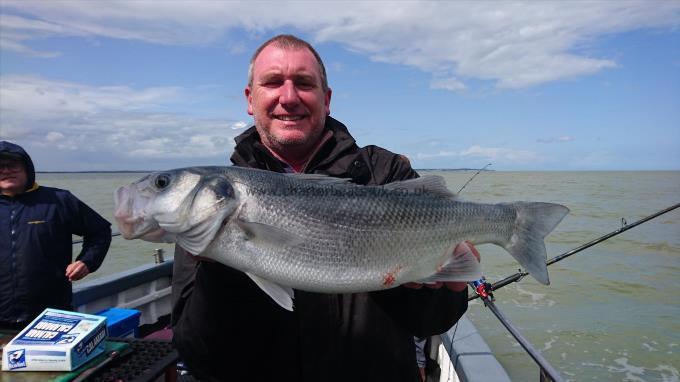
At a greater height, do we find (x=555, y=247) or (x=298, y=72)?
(x=298, y=72)

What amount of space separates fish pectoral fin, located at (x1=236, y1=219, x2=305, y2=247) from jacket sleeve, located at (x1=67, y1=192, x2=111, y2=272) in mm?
4117

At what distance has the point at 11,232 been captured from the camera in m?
5.16

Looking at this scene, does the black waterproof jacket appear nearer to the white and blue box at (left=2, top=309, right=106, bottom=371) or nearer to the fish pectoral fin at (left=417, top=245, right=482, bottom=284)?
the fish pectoral fin at (left=417, top=245, right=482, bottom=284)

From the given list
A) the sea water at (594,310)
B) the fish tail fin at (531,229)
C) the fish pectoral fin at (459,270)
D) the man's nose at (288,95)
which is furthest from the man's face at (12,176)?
the sea water at (594,310)

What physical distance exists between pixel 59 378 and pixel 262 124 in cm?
209

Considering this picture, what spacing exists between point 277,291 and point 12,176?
4.66 metres

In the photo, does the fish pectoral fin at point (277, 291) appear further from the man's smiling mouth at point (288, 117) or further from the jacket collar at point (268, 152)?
the man's smiling mouth at point (288, 117)

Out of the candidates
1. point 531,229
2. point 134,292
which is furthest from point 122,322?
point 531,229

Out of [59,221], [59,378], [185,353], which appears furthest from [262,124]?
[59,221]

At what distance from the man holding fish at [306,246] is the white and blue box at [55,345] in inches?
27.1

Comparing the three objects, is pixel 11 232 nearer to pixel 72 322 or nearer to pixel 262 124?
pixel 72 322

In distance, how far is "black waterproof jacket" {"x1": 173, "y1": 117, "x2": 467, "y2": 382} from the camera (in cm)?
270

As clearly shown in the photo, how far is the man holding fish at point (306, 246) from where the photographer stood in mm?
2527

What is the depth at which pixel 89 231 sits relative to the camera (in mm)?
5844
